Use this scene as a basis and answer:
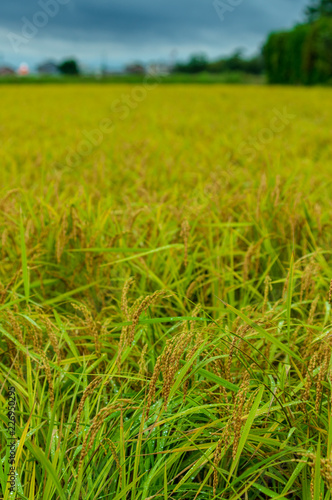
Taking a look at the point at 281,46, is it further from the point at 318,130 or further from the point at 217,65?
the point at 318,130

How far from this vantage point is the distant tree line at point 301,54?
88.7ft

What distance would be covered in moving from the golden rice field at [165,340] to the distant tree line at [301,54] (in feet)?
93.0

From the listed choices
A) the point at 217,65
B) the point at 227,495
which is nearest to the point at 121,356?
the point at 227,495

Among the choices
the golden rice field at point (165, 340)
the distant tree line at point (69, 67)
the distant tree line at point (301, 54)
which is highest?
the distant tree line at point (69, 67)

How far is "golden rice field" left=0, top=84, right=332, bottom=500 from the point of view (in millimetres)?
840

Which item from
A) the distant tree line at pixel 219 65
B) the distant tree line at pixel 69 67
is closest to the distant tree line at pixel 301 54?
the distant tree line at pixel 219 65

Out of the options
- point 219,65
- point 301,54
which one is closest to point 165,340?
point 301,54

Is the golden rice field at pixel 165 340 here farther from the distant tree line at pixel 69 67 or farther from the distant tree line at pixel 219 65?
the distant tree line at pixel 69 67

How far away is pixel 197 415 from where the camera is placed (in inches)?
39.1

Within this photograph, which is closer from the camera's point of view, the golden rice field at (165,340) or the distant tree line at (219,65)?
the golden rice field at (165,340)

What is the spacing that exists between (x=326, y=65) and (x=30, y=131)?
27472 millimetres

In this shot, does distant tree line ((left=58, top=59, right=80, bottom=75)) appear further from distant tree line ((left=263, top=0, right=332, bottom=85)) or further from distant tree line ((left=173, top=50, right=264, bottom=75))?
distant tree line ((left=263, top=0, right=332, bottom=85))

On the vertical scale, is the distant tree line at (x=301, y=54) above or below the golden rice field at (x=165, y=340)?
above

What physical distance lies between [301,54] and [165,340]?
3491 centimetres
